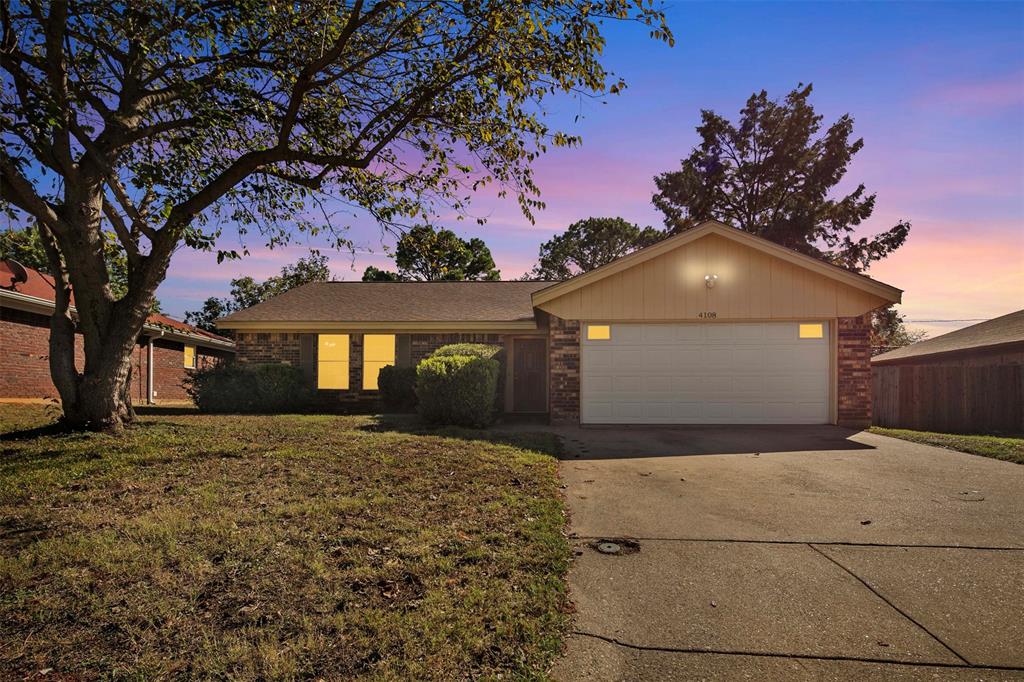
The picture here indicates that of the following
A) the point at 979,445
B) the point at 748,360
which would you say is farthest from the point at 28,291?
the point at 979,445

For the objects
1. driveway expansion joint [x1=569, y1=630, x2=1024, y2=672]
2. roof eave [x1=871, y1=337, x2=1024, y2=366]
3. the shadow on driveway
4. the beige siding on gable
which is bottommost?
driveway expansion joint [x1=569, y1=630, x2=1024, y2=672]

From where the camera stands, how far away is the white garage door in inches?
476

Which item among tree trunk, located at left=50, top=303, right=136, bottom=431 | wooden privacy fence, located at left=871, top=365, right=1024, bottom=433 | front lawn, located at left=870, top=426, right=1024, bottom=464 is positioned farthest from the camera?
wooden privacy fence, located at left=871, top=365, right=1024, bottom=433

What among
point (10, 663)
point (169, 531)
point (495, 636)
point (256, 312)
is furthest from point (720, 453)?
point (256, 312)

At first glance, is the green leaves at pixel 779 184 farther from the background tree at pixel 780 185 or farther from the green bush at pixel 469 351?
the green bush at pixel 469 351

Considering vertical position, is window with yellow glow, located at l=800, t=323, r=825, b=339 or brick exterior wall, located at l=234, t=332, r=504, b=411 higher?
window with yellow glow, located at l=800, t=323, r=825, b=339

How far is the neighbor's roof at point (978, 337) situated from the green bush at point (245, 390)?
65.2ft

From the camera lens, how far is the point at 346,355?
635 inches

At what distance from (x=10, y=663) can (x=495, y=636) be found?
2447 millimetres

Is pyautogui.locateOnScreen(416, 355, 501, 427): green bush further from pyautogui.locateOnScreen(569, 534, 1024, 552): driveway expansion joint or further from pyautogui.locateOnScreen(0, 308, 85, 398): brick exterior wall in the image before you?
pyautogui.locateOnScreen(0, 308, 85, 398): brick exterior wall

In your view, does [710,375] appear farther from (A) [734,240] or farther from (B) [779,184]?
(B) [779,184]

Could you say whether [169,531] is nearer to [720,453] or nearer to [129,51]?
[720,453]

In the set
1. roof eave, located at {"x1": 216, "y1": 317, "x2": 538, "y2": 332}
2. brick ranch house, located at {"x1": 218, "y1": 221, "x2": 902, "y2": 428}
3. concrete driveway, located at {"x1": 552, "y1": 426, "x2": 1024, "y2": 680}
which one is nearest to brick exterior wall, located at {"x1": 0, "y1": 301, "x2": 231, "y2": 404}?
roof eave, located at {"x1": 216, "y1": 317, "x2": 538, "y2": 332}

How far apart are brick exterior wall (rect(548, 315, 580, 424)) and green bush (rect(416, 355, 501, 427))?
1.89 meters
